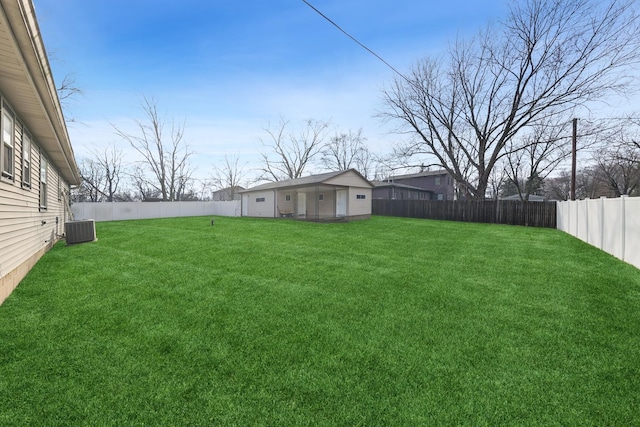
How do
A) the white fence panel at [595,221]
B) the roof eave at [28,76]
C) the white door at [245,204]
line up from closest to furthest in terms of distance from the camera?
the roof eave at [28,76], the white fence panel at [595,221], the white door at [245,204]

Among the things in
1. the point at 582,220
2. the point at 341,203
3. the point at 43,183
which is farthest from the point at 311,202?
the point at 43,183

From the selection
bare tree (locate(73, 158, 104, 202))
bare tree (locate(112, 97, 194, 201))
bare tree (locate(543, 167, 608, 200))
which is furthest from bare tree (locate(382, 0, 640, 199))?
bare tree (locate(73, 158, 104, 202))

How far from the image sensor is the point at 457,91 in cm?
2017

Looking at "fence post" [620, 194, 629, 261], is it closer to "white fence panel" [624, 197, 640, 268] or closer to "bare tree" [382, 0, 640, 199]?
"white fence panel" [624, 197, 640, 268]

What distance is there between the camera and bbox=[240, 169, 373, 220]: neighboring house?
17100 mm

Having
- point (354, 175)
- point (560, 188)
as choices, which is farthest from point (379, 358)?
point (560, 188)

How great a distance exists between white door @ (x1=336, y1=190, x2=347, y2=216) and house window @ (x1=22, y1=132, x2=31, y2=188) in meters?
14.1

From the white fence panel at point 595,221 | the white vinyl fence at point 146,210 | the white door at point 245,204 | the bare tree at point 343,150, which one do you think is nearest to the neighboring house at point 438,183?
the bare tree at point 343,150

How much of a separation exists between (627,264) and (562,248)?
2.22 meters

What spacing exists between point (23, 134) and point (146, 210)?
18.8 metres

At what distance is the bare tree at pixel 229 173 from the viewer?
39.1m

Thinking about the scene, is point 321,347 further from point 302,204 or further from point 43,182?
point 302,204

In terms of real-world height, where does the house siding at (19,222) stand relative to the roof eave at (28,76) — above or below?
below

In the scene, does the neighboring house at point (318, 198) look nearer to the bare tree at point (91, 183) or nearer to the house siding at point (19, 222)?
the house siding at point (19, 222)
